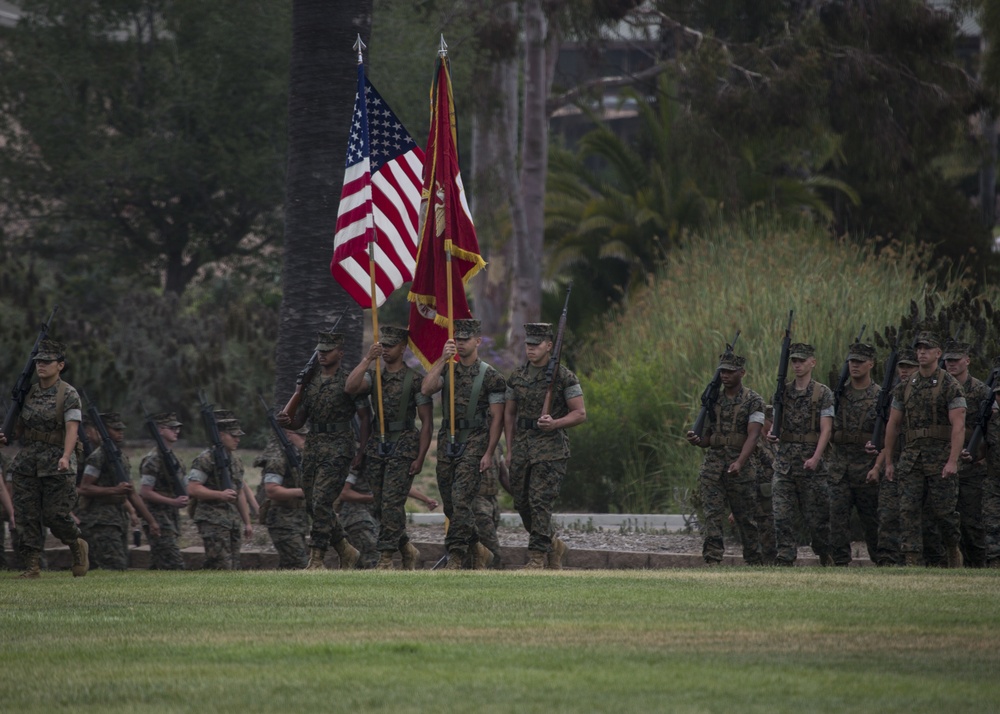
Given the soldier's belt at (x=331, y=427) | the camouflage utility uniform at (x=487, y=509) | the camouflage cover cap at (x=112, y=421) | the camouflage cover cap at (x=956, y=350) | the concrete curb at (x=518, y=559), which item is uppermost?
the camouflage cover cap at (x=956, y=350)

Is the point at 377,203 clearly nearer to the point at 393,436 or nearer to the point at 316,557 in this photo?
the point at 393,436

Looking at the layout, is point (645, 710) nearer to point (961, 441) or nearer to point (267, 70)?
point (961, 441)

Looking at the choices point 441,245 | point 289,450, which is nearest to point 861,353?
point 441,245

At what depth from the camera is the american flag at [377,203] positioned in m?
15.6

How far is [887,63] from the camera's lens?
28.5 metres

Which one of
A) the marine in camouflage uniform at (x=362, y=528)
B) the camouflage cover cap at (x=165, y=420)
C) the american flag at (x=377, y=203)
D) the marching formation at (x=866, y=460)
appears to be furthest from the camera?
the camouflage cover cap at (x=165, y=420)

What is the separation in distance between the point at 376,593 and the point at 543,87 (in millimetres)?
18778

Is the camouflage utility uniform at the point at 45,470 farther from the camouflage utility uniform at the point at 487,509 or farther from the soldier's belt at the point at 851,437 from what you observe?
the soldier's belt at the point at 851,437

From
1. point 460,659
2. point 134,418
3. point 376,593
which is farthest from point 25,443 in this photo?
point 134,418

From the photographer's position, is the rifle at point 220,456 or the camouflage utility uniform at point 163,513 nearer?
the rifle at point 220,456

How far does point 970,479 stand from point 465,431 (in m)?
4.29

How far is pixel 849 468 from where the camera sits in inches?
559

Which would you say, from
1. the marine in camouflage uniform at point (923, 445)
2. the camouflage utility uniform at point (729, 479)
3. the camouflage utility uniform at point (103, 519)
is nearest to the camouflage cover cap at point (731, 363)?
the camouflage utility uniform at point (729, 479)

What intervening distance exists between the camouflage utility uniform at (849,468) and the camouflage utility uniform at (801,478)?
9 cm
